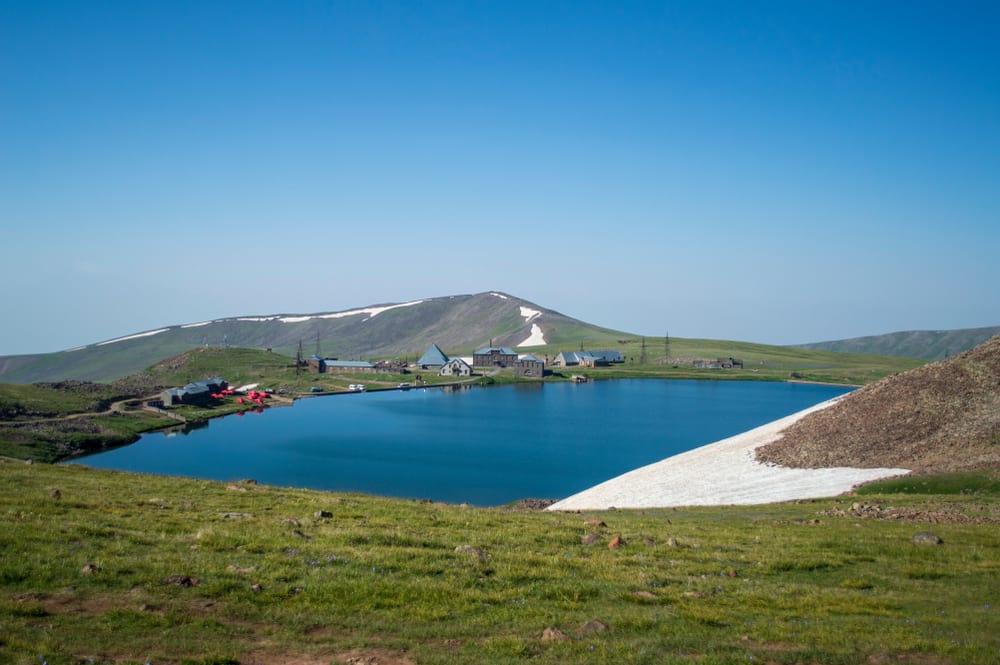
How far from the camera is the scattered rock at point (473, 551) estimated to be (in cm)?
1516

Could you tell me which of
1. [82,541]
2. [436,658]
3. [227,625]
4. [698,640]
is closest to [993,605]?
[698,640]

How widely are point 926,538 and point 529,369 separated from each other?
523ft

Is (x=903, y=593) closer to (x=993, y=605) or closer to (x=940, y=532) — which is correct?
(x=993, y=605)

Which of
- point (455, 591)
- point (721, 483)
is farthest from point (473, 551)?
point (721, 483)

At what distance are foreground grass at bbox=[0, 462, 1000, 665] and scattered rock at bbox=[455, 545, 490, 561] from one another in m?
0.05

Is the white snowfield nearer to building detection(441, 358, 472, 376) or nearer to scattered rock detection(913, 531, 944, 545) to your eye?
scattered rock detection(913, 531, 944, 545)

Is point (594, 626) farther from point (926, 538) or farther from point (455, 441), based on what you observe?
point (455, 441)

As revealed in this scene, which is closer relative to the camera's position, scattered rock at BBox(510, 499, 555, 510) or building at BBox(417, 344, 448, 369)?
scattered rock at BBox(510, 499, 555, 510)

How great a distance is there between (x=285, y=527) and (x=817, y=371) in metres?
207

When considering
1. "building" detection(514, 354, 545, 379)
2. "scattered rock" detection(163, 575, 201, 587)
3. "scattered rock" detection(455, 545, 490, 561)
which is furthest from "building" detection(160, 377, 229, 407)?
"scattered rock" detection(163, 575, 201, 587)

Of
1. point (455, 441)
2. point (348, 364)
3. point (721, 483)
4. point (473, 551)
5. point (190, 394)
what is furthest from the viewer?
point (348, 364)

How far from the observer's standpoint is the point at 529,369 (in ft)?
584

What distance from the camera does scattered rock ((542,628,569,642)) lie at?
1047 cm

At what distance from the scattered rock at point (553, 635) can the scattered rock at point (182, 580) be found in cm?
644
